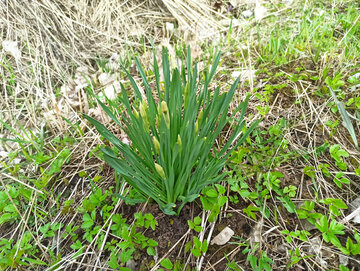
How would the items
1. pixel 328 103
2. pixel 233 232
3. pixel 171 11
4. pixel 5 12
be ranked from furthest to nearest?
pixel 171 11 → pixel 5 12 → pixel 328 103 → pixel 233 232

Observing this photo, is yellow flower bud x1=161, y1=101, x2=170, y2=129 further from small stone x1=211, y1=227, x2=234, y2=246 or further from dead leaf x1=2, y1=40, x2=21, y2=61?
dead leaf x1=2, y1=40, x2=21, y2=61

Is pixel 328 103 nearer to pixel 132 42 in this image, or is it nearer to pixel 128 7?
pixel 132 42

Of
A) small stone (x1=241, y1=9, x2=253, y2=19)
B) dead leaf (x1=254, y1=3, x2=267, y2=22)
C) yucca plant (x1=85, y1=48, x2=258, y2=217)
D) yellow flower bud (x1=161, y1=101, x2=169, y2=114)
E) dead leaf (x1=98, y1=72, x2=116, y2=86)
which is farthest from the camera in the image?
small stone (x1=241, y1=9, x2=253, y2=19)

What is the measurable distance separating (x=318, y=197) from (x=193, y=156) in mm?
671

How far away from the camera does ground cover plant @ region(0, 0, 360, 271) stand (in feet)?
3.25

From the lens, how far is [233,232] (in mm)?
1057

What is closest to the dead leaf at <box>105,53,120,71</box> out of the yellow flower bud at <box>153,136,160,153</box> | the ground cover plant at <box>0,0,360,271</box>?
the ground cover plant at <box>0,0,360,271</box>

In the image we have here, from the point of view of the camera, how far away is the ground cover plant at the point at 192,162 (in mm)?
992

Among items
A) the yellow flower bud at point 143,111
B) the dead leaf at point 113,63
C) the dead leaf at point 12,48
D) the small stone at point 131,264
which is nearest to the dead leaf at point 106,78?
the dead leaf at point 113,63

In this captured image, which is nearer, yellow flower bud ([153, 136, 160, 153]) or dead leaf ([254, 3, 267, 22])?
yellow flower bud ([153, 136, 160, 153])

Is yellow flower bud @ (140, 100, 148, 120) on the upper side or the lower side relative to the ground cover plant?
upper

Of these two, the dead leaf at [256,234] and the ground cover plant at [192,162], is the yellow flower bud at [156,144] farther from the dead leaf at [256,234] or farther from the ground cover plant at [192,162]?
the dead leaf at [256,234]

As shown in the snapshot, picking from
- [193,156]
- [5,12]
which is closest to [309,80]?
[193,156]

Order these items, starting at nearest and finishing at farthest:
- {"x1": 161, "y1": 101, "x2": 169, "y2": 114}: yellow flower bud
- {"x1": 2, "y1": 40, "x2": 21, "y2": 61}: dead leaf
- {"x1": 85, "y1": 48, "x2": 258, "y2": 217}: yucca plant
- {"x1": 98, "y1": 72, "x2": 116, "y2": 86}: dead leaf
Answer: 1. {"x1": 161, "y1": 101, "x2": 169, "y2": 114}: yellow flower bud
2. {"x1": 85, "y1": 48, "x2": 258, "y2": 217}: yucca plant
3. {"x1": 98, "y1": 72, "x2": 116, "y2": 86}: dead leaf
4. {"x1": 2, "y1": 40, "x2": 21, "y2": 61}: dead leaf
